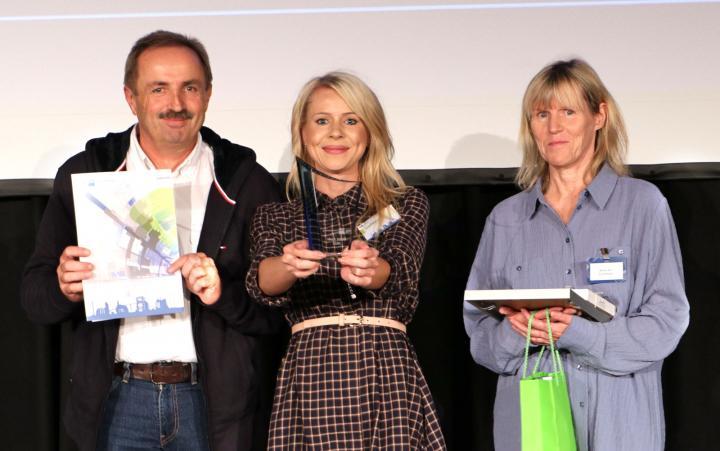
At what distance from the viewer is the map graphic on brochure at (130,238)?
2.77 metres

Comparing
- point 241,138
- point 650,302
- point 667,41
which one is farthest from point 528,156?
point 241,138

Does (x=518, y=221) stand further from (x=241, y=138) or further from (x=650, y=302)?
(x=241, y=138)

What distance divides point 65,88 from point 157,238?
1070 mm

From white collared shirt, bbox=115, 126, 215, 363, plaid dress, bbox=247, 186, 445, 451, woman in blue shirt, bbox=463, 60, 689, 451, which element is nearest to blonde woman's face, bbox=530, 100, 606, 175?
woman in blue shirt, bbox=463, 60, 689, 451

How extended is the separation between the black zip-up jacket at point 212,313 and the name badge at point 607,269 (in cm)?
90

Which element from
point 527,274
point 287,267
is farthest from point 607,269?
point 287,267

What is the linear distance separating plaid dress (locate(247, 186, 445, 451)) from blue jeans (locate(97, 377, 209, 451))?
26 centimetres

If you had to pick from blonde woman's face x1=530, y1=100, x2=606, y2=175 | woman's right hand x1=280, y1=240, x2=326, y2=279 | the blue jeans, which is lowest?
the blue jeans

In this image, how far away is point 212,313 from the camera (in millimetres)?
2896

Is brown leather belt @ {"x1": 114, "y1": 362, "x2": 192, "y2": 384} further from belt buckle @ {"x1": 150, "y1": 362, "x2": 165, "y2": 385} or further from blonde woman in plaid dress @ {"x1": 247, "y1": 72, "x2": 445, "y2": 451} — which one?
blonde woman in plaid dress @ {"x1": 247, "y1": 72, "x2": 445, "y2": 451}

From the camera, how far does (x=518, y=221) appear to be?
115 inches

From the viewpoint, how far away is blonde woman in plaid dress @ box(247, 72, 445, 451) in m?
2.61

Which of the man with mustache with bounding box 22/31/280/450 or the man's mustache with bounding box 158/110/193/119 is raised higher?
the man's mustache with bounding box 158/110/193/119

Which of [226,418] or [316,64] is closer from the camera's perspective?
[226,418]
